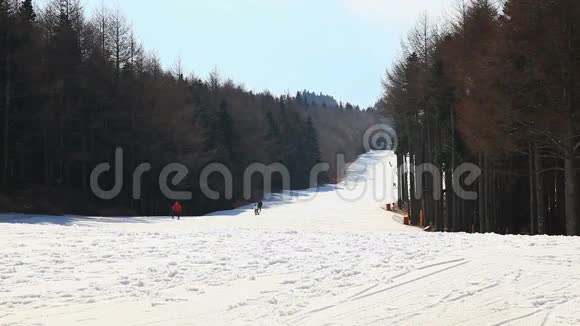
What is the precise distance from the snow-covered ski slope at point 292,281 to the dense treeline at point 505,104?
18.4 ft

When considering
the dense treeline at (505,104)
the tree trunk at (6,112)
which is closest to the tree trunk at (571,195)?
the dense treeline at (505,104)

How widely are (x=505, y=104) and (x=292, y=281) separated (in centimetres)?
1200

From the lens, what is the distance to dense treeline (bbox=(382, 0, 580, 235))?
55.3ft

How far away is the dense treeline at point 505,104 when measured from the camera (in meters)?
16.9

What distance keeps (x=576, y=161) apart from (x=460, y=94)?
24.1ft

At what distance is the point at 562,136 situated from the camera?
1708 centimetres

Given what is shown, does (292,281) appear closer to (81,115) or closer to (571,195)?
(571,195)

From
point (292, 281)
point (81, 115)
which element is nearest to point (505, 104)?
point (292, 281)

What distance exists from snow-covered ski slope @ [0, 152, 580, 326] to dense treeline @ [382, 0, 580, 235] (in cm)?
559

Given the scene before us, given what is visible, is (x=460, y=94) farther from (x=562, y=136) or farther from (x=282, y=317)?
(x=282, y=317)

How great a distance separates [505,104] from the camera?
697 inches

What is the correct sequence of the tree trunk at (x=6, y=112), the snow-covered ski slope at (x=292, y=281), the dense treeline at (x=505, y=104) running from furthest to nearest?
1. the tree trunk at (x=6, y=112)
2. the dense treeline at (x=505, y=104)
3. the snow-covered ski slope at (x=292, y=281)

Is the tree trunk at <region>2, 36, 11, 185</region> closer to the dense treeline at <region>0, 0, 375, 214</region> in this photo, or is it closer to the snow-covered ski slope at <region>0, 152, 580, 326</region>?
the dense treeline at <region>0, 0, 375, 214</region>

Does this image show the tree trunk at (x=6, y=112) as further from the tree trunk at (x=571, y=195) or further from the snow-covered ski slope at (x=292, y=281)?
the tree trunk at (x=571, y=195)
